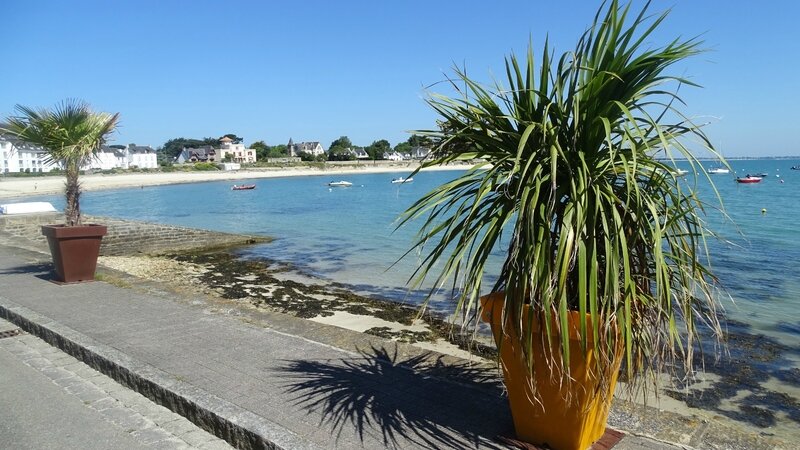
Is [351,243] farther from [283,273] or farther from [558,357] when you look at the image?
[558,357]

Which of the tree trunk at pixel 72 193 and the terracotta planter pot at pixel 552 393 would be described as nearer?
the terracotta planter pot at pixel 552 393

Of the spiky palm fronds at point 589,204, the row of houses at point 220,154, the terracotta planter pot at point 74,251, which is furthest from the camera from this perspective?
the row of houses at point 220,154

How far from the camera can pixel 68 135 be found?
9.22 metres

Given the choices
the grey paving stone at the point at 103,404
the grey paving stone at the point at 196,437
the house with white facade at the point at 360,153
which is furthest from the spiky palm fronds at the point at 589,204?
the house with white facade at the point at 360,153

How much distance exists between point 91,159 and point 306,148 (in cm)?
16543

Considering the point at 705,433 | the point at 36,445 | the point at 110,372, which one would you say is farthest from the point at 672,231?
the point at 110,372

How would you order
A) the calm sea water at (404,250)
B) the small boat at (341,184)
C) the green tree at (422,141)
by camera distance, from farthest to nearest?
the small boat at (341,184) < the calm sea water at (404,250) < the green tree at (422,141)

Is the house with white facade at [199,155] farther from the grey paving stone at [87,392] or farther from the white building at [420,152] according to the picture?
the white building at [420,152]

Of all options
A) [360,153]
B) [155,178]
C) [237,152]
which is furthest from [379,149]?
[155,178]

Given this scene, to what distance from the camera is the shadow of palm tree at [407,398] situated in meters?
3.50

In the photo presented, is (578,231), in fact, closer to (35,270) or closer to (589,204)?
(589,204)

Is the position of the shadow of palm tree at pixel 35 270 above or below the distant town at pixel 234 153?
below

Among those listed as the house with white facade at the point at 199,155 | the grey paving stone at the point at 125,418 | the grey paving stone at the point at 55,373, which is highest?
the house with white facade at the point at 199,155

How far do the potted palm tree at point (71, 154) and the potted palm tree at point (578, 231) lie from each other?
7.33 m
